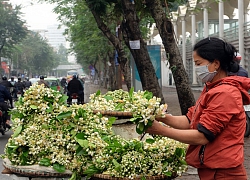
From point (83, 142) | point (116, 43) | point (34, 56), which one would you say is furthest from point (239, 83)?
point (34, 56)

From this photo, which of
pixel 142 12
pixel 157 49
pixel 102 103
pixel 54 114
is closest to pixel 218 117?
pixel 54 114

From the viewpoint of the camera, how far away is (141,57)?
12258 millimetres

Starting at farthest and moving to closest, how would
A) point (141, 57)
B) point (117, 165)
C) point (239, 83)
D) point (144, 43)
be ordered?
point (144, 43)
point (141, 57)
point (117, 165)
point (239, 83)

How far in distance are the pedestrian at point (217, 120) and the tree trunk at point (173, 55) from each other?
722 cm

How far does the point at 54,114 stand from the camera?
3988 millimetres

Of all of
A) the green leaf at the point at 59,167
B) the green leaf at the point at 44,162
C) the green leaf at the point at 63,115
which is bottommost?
the green leaf at the point at 59,167

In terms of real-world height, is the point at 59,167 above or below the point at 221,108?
below

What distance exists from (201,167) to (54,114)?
136 cm

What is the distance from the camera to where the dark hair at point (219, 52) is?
3.06 meters

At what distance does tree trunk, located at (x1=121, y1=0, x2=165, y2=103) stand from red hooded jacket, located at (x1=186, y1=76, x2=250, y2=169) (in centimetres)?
882

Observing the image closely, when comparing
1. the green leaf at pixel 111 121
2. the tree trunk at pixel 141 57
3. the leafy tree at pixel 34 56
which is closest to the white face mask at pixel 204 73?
the green leaf at pixel 111 121

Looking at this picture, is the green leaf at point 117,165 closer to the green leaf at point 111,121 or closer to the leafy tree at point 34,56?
the green leaf at point 111,121

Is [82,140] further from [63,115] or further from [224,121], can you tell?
[224,121]

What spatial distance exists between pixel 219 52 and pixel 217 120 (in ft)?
1.38
